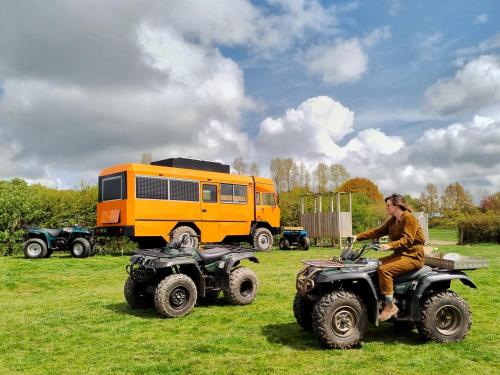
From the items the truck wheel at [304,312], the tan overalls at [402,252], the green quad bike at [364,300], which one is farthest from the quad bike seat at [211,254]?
the tan overalls at [402,252]

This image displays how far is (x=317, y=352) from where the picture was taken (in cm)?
562

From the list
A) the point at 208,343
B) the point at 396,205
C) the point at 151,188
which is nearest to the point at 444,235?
the point at 151,188

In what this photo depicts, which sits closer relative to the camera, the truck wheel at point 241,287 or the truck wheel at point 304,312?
the truck wheel at point 304,312

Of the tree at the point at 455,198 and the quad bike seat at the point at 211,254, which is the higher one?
the tree at the point at 455,198

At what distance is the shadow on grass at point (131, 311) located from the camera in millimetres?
7791

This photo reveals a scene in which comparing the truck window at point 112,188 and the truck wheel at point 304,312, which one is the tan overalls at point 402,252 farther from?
the truck window at point 112,188

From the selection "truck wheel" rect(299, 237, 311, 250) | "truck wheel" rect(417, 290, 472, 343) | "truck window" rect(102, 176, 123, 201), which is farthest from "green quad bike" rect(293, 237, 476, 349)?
"truck wheel" rect(299, 237, 311, 250)

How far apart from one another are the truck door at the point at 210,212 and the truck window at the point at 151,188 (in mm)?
1757

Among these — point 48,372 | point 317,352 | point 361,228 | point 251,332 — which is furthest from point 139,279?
point 361,228

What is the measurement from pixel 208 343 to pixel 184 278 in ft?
5.77

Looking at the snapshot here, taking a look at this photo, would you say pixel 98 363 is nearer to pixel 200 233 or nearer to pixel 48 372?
pixel 48 372

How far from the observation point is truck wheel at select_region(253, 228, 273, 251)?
20734 mm

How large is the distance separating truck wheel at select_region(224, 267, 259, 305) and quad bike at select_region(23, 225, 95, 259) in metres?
9.83

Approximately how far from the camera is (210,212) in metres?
19.1
